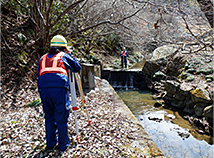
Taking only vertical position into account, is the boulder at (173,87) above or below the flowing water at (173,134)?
above

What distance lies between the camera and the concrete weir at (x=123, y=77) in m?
14.0

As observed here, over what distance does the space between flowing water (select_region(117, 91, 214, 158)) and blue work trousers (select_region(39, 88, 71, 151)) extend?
12.4ft

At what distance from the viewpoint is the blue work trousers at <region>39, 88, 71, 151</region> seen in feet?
9.05

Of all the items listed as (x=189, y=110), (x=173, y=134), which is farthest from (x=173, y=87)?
(x=173, y=134)

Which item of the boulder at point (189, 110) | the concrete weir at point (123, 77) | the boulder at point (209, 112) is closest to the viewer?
the boulder at point (209, 112)

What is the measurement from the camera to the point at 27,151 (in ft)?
10.2

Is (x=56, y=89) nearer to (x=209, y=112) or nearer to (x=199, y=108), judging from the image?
(x=209, y=112)

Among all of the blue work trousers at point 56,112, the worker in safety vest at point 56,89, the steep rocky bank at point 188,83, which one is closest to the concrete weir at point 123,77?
the steep rocky bank at point 188,83

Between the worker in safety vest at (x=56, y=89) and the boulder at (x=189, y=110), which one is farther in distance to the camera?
the boulder at (x=189, y=110)

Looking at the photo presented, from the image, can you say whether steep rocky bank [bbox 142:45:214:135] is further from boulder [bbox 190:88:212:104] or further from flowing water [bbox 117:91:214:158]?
flowing water [bbox 117:91:214:158]

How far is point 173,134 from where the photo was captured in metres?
6.11

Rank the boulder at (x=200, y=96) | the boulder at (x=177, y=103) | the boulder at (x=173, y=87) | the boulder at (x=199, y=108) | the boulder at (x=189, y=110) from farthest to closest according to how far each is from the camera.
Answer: the boulder at (x=173, y=87)
the boulder at (x=177, y=103)
the boulder at (x=189, y=110)
the boulder at (x=199, y=108)
the boulder at (x=200, y=96)

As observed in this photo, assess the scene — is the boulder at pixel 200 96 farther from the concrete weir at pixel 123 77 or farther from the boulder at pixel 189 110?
the concrete weir at pixel 123 77

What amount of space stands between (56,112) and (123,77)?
1170 centimetres
